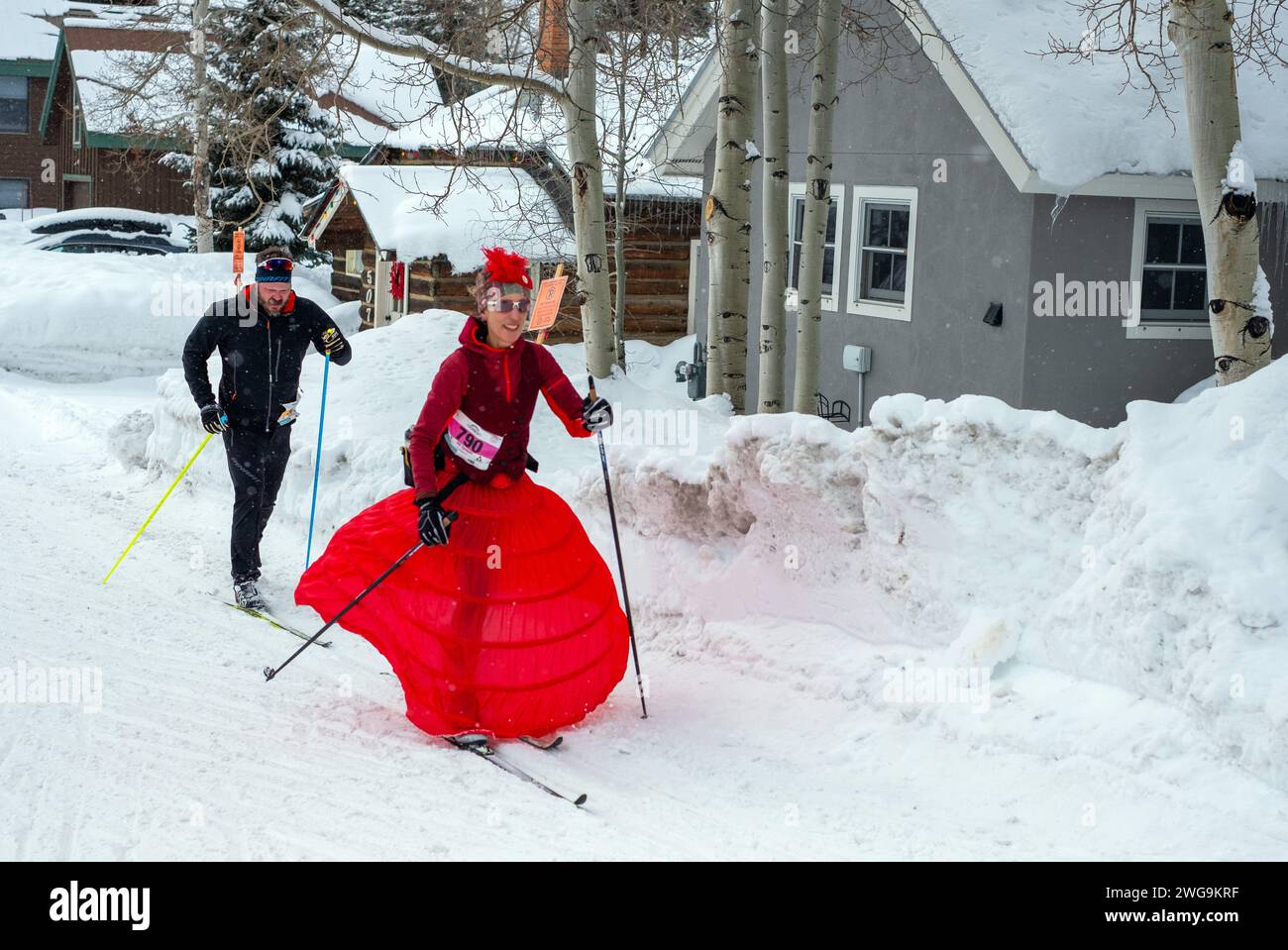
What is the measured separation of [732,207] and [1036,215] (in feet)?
9.72

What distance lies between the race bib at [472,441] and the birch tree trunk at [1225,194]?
414 centimetres

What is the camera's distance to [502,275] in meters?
5.82

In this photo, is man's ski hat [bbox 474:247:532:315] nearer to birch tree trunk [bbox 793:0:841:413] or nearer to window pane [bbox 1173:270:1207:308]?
birch tree trunk [bbox 793:0:841:413]

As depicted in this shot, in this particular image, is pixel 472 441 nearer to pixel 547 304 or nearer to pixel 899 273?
pixel 547 304

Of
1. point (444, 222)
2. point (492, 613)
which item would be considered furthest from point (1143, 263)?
point (444, 222)

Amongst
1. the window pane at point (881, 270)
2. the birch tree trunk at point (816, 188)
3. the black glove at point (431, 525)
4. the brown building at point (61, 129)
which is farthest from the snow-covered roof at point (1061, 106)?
the brown building at point (61, 129)

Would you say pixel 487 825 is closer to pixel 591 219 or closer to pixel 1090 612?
pixel 1090 612

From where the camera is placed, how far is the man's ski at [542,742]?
5590 mm

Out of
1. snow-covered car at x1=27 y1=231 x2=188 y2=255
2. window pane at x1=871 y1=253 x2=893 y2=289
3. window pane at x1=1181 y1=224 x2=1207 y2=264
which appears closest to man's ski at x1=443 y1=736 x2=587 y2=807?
window pane at x1=1181 y1=224 x2=1207 y2=264

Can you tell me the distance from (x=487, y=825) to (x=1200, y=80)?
5.68 m

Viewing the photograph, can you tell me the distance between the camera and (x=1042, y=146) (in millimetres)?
11047

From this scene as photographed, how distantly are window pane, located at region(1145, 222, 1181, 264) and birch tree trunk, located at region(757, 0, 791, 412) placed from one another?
11.8 ft

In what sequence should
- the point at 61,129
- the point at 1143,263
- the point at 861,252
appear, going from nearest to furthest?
the point at 1143,263, the point at 861,252, the point at 61,129
